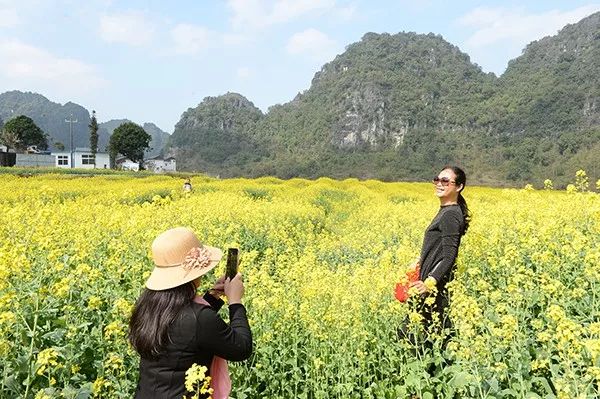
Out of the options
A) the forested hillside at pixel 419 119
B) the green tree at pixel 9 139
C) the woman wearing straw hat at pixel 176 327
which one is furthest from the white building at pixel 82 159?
the woman wearing straw hat at pixel 176 327

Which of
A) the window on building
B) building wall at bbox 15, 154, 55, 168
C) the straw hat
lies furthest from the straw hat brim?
the window on building

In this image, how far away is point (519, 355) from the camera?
302 centimetres

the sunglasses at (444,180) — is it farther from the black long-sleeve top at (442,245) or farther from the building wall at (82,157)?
the building wall at (82,157)

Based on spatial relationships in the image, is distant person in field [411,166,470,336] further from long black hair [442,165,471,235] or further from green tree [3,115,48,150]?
green tree [3,115,48,150]

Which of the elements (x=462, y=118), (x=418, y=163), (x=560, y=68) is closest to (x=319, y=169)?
(x=418, y=163)

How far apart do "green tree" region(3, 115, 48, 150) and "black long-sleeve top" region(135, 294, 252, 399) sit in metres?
93.6

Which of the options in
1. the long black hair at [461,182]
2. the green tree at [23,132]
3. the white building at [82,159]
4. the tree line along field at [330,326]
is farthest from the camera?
the green tree at [23,132]

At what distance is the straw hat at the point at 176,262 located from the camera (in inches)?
94.3

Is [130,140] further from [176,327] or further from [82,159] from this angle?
[176,327]

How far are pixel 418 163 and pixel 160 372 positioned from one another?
7421 centimetres

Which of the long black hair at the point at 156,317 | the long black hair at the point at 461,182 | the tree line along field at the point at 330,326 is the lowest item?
the tree line along field at the point at 330,326

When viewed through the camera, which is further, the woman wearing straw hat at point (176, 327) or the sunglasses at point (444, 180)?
the sunglasses at point (444, 180)

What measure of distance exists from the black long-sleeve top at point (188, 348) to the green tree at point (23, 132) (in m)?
93.6

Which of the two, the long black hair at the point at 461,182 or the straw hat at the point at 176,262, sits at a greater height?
the long black hair at the point at 461,182
